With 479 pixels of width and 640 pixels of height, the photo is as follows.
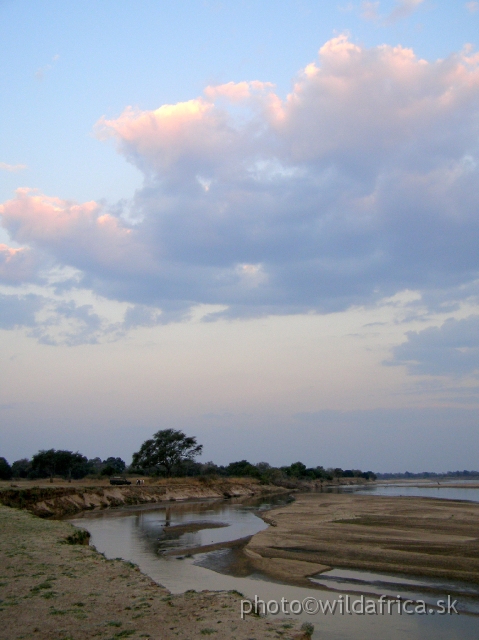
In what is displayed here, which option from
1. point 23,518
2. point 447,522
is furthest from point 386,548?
point 23,518

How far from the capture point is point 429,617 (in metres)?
14.6

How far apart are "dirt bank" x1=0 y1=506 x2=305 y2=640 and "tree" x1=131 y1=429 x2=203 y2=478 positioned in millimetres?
90815

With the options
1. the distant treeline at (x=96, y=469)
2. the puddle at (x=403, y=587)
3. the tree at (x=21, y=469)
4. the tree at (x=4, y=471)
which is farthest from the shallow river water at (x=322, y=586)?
the tree at (x=21, y=469)

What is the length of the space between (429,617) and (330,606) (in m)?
2.91

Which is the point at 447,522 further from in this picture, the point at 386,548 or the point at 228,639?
the point at 228,639

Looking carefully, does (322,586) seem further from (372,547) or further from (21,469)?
(21,469)

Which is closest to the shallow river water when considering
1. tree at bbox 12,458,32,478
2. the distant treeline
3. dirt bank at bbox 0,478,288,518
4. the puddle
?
the puddle

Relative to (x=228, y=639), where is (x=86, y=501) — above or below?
below

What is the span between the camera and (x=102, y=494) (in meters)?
59.9

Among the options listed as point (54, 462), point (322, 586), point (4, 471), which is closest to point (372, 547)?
point (322, 586)

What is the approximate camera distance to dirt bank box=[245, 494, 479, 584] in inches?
800

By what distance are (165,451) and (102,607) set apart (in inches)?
3828

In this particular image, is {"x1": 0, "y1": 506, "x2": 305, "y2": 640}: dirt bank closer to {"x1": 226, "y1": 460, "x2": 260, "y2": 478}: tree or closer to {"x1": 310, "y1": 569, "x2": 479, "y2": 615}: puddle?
{"x1": 310, "y1": 569, "x2": 479, "y2": 615}: puddle

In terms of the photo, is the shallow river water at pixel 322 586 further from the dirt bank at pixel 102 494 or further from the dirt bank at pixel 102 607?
the dirt bank at pixel 102 494
